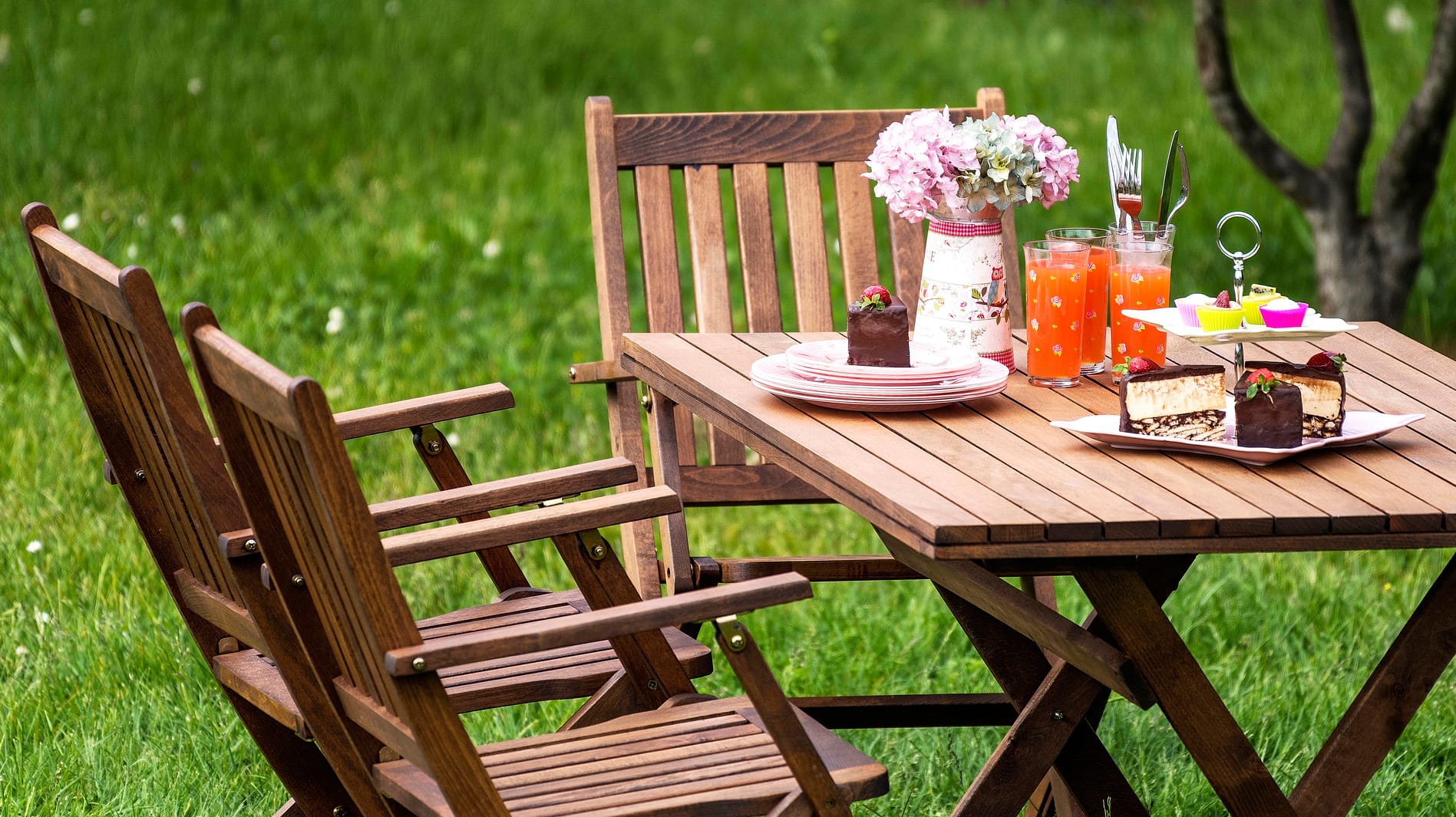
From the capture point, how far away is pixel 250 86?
7.24 metres

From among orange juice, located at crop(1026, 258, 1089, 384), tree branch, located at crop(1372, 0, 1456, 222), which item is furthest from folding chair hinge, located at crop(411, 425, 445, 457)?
tree branch, located at crop(1372, 0, 1456, 222)

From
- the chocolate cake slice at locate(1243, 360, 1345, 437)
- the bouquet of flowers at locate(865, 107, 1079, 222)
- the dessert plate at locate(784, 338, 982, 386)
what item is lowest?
the chocolate cake slice at locate(1243, 360, 1345, 437)

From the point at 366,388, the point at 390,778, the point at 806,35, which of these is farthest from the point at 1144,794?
the point at 806,35

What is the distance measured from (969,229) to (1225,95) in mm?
2785

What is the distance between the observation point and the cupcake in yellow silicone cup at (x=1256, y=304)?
7.16 feet

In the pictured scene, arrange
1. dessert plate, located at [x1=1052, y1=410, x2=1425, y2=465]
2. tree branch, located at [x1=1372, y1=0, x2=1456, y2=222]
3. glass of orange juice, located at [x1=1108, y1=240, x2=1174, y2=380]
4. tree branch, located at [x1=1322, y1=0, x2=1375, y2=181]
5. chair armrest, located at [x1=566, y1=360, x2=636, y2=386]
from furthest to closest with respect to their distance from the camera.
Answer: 1. tree branch, located at [x1=1322, y1=0, x2=1375, y2=181]
2. tree branch, located at [x1=1372, y1=0, x2=1456, y2=222]
3. chair armrest, located at [x1=566, y1=360, x2=636, y2=386]
4. glass of orange juice, located at [x1=1108, y1=240, x2=1174, y2=380]
5. dessert plate, located at [x1=1052, y1=410, x2=1425, y2=465]

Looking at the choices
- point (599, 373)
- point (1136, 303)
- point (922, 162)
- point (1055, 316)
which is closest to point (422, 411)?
point (599, 373)

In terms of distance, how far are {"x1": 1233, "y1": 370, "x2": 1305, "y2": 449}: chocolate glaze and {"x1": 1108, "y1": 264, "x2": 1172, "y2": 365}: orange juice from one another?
0.34m

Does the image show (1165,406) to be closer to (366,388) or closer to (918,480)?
(918,480)

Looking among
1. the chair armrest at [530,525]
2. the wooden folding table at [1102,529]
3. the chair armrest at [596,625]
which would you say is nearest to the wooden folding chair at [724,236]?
the wooden folding table at [1102,529]

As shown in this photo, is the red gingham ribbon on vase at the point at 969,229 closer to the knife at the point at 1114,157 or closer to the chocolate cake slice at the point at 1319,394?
the knife at the point at 1114,157

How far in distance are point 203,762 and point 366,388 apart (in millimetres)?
2054

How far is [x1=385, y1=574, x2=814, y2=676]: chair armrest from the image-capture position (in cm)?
178

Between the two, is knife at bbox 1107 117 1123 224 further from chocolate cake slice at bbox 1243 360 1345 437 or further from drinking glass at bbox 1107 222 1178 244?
chocolate cake slice at bbox 1243 360 1345 437
